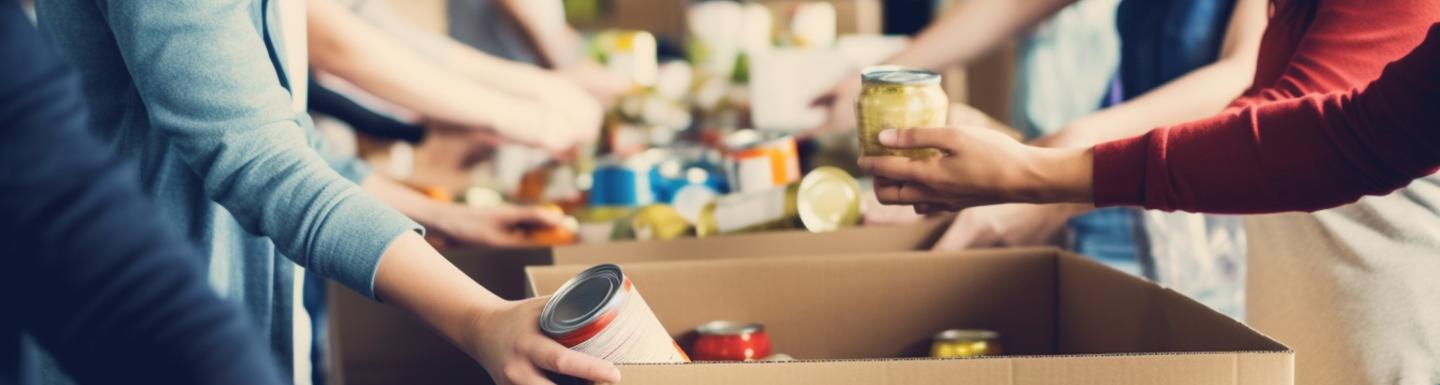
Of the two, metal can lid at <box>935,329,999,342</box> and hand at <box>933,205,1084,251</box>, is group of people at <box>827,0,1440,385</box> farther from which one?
hand at <box>933,205,1084,251</box>

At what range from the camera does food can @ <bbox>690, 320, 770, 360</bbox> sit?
1.18 meters

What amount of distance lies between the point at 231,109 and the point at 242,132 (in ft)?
0.06

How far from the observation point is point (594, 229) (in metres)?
1.63

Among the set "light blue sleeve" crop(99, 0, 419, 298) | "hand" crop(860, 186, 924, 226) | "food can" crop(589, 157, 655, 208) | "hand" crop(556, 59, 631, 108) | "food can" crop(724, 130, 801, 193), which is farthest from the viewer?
"hand" crop(556, 59, 631, 108)

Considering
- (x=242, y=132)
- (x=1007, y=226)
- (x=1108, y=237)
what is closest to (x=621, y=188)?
(x=1007, y=226)

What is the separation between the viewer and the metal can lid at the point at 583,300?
2.72ft

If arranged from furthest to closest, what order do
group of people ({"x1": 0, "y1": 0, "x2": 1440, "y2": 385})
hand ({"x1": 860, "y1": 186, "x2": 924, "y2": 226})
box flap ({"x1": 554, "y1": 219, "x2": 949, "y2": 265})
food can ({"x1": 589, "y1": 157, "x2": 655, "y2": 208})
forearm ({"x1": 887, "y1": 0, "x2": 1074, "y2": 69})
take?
forearm ({"x1": 887, "y1": 0, "x2": 1074, "y2": 69}) < food can ({"x1": 589, "y1": 157, "x2": 655, "y2": 208}) < hand ({"x1": 860, "y1": 186, "x2": 924, "y2": 226}) < box flap ({"x1": 554, "y1": 219, "x2": 949, "y2": 265}) < group of people ({"x1": 0, "y1": 0, "x2": 1440, "y2": 385})

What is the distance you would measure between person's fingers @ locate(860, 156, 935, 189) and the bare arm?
36 cm

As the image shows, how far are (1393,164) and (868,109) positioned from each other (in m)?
0.40

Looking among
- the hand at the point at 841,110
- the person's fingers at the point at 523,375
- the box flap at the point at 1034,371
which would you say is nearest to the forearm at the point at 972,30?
the hand at the point at 841,110

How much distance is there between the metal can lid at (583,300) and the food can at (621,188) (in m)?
0.86

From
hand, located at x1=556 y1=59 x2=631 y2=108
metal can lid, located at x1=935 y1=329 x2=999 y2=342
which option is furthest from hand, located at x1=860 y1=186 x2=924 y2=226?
hand, located at x1=556 y1=59 x2=631 y2=108

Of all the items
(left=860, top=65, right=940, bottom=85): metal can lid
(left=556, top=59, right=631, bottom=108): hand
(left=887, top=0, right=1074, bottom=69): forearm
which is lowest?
(left=556, top=59, right=631, bottom=108): hand

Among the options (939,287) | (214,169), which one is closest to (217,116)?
(214,169)
